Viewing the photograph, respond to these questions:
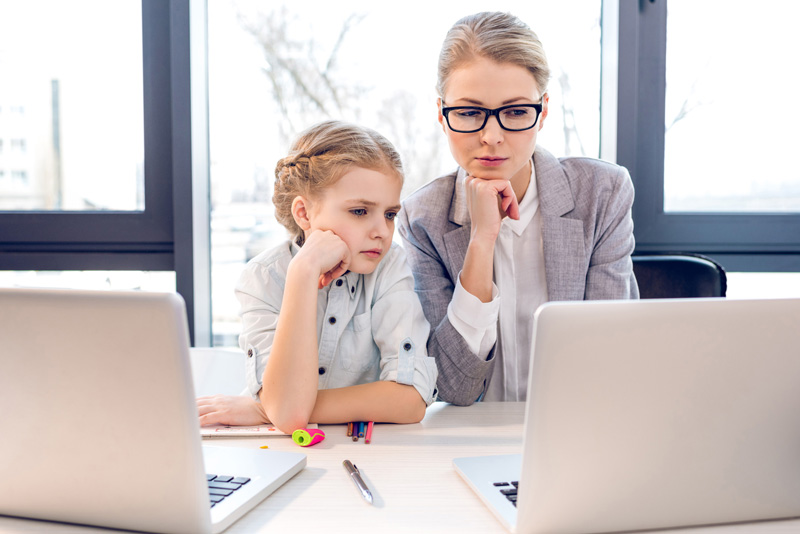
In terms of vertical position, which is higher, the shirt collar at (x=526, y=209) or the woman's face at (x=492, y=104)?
the woman's face at (x=492, y=104)

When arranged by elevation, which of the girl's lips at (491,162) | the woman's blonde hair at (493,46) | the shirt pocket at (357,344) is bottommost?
the shirt pocket at (357,344)

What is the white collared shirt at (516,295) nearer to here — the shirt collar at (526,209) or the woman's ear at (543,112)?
the shirt collar at (526,209)

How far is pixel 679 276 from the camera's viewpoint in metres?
1.52

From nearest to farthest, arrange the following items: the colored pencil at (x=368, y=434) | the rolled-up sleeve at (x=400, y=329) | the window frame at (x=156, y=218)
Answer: the colored pencil at (x=368, y=434) → the rolled-up sleeve at (x=400, y=329) → the window frame at (x=156, y=218)

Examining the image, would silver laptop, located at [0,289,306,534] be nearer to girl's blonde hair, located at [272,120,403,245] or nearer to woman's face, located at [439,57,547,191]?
girl's blonde hair, located at [272,120,403,245]

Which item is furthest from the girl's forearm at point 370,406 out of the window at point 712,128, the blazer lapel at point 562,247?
the window at point 712,128

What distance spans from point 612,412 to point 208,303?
1.75 m

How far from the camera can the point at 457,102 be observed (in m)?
1.30

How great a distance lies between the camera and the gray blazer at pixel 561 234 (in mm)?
1391

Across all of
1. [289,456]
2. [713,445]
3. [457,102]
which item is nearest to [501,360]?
[457,102]

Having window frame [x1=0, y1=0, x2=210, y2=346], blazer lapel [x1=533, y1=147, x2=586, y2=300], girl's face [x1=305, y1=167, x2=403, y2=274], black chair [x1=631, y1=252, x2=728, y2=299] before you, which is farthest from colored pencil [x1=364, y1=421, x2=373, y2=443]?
window frame [x1=0, y1=0, x2=210, y2=346]

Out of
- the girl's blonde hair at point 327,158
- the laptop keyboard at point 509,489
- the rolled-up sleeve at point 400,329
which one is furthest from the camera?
the girl's blonde hair at point 327,158

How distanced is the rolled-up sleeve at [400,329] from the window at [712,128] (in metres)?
1.10

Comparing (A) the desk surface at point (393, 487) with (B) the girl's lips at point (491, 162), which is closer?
(A) the desk surface at point (393, 487)
